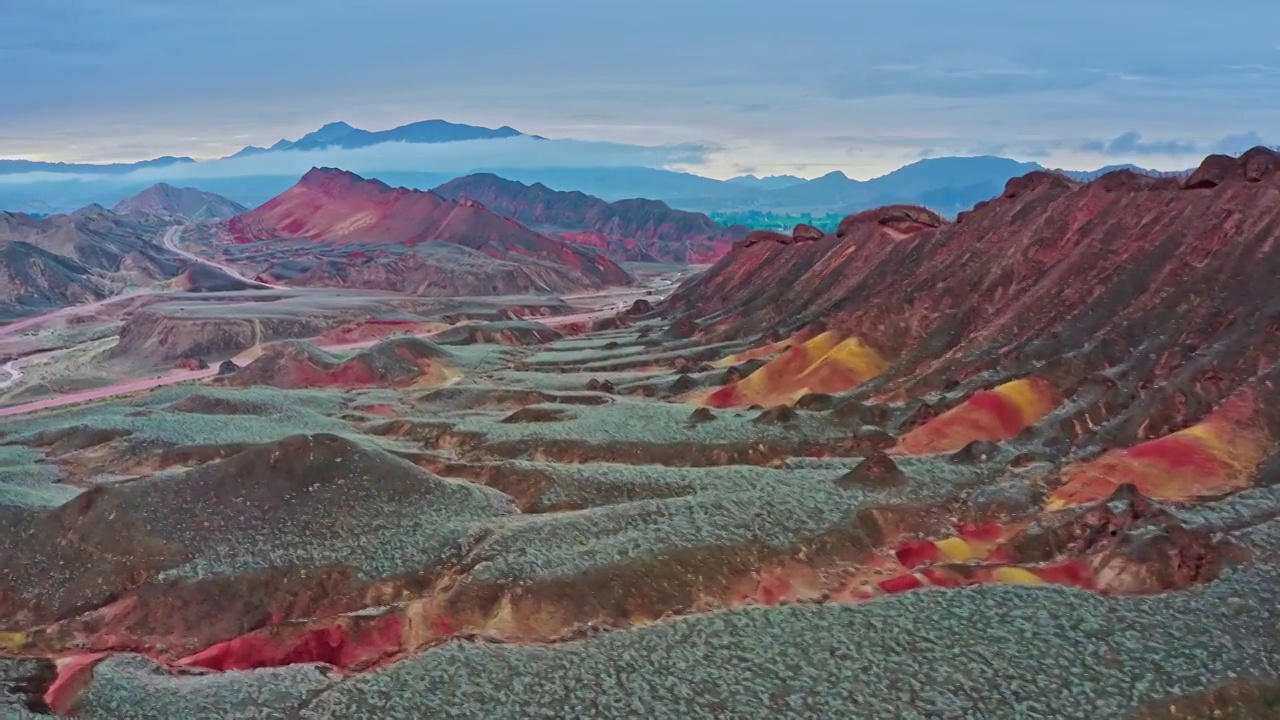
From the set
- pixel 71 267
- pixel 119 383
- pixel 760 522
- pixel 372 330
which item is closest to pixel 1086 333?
pixel 760 522

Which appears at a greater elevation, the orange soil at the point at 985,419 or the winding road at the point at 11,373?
the orange soil at the point at 985,419

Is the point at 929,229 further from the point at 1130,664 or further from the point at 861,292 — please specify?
the point at 1130,664

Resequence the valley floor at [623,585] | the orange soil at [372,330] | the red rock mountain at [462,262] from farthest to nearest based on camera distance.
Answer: the red rock mountain at [462,262] < the orange soil at [372,330] < the valley floor at [623,585]

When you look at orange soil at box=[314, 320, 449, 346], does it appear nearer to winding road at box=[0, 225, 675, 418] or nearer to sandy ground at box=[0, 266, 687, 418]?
winding road at box=[0, 225, 675, 418]

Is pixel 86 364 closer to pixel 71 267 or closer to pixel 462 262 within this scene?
pixel 71 267

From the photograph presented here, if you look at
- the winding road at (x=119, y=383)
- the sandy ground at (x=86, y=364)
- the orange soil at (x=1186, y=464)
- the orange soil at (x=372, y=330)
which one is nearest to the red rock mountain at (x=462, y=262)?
the winding road at (x=119, y=383)

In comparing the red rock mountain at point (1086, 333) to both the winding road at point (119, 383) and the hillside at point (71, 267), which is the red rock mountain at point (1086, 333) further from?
the hillside at point (71, 267)

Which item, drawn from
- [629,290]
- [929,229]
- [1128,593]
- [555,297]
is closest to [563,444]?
[1128,593]
